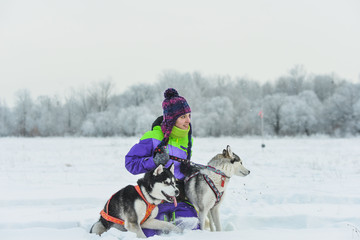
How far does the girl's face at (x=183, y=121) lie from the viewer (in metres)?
3.57

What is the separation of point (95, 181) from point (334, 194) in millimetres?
5914

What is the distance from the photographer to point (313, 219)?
14.2ft

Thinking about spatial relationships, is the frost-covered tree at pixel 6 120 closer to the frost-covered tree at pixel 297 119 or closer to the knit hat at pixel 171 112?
the frost-covered tree at pixel 297 119

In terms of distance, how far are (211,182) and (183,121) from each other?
2.67ft

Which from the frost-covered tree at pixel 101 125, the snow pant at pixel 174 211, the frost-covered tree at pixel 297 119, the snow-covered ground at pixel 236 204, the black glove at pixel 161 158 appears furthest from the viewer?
the frost-covered tree at pixel 101 125

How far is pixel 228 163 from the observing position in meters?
3.64

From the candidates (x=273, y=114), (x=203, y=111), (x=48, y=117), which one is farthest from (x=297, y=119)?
(x=48, y=117)

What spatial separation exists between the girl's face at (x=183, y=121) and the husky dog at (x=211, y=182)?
522 mm

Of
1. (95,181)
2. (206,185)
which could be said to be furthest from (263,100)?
(206,185)

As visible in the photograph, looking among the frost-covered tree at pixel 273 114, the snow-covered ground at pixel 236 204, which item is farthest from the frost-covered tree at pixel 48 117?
the snow-covered ground at pixel 236 204

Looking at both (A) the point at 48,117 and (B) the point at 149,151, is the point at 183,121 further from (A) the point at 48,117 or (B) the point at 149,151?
(A) the point at 48,117

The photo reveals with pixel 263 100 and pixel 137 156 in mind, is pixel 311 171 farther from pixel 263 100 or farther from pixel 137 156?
pixel 263 100

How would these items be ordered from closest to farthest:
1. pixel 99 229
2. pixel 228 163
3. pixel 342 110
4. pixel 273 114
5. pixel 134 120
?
pixel 99 229, pixel 228 163, pixel 342 110, pixel 134 120, pixel 273 114

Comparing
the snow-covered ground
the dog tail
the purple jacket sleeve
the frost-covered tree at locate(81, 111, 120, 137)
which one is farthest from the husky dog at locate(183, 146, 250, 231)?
the frost-covered tree at locate(81, 111, 120, 137)
